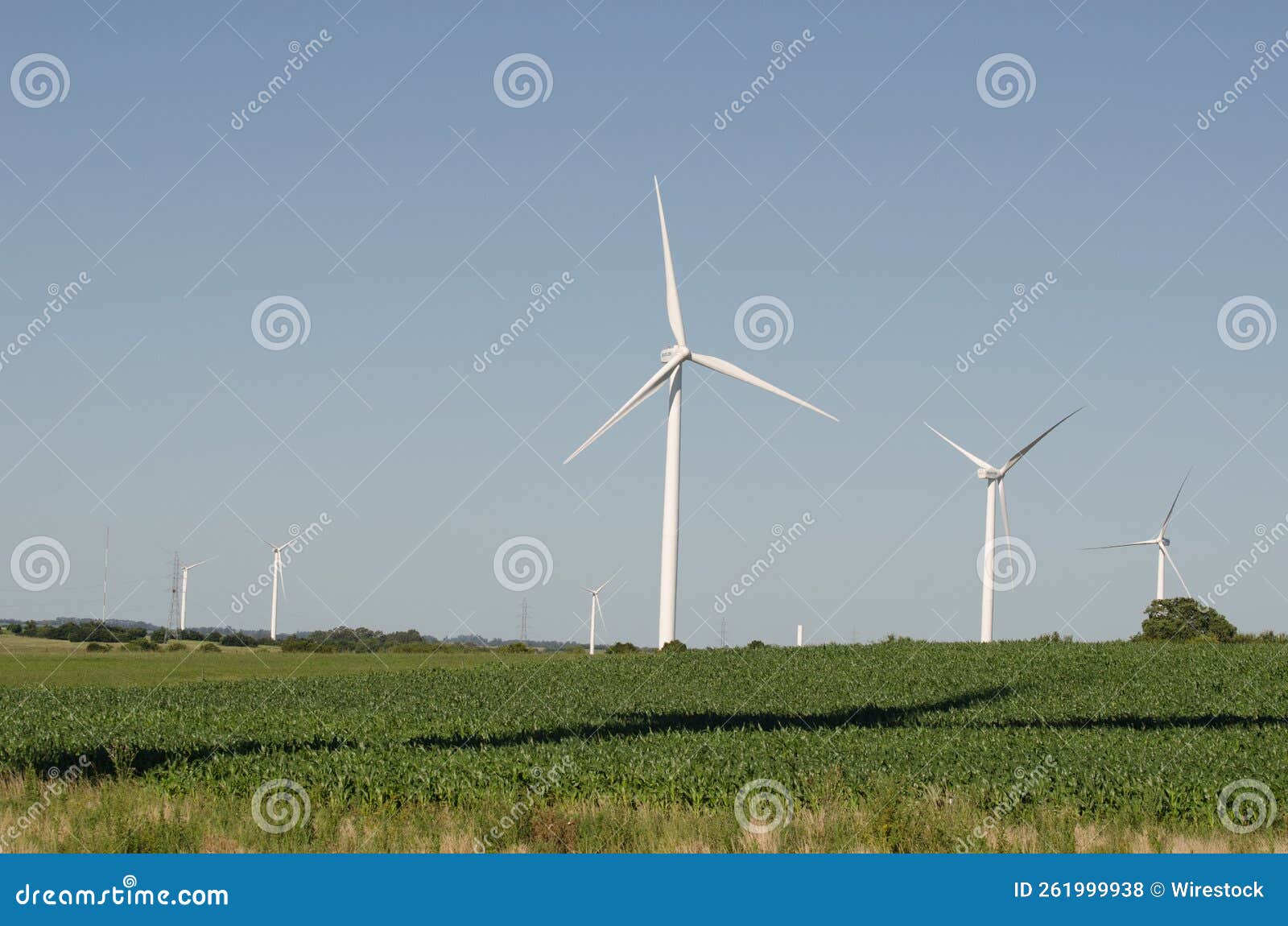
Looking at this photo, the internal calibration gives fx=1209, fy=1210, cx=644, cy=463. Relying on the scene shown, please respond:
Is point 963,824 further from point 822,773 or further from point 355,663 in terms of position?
point 355,663

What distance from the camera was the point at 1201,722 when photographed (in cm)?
3531

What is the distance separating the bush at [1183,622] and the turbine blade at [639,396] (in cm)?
3145

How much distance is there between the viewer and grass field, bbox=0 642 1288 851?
17281 mm

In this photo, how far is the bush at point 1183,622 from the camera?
7256cm

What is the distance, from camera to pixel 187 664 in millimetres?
66625

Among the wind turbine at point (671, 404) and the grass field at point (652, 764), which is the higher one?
the wind turbine at point (671, 404)

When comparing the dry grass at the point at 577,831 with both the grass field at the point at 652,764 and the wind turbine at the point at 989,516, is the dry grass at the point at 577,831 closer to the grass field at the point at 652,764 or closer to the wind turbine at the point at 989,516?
the grass field at the point at 652,764

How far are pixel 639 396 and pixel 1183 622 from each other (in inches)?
1514

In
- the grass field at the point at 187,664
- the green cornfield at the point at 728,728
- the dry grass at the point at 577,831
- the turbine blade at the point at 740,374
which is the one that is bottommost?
the dry grass at the point at 577,831

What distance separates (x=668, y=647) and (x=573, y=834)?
45.1m

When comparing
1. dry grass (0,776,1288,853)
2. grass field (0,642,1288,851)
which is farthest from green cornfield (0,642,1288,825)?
dry grass (0,776,1288,853)

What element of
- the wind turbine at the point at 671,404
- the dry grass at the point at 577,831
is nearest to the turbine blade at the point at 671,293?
the wind turbine at the point at 671,404

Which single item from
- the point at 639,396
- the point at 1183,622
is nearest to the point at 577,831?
the point at 639,396

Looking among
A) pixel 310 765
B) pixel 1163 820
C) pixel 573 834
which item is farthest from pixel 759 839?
pixel 310 765
